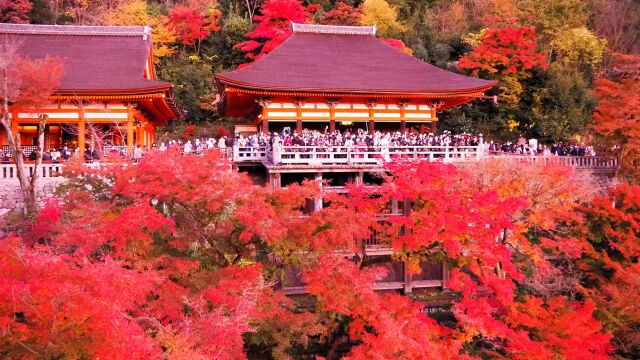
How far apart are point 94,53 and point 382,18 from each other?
76.5ft

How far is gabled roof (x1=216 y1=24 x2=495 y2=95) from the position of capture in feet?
55.5

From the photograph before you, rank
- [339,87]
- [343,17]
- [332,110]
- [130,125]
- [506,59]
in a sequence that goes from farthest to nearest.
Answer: [343,17]
[506,59]
[332,110]
[339,87]
[130,125]

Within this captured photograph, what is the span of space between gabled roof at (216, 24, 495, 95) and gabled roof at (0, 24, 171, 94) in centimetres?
325

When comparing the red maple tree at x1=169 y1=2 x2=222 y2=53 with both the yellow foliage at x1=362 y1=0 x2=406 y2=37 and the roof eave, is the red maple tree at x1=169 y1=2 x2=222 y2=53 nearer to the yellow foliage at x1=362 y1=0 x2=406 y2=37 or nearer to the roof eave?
the yellow foliage at x1=362 y1=0 x2=406 y2=37

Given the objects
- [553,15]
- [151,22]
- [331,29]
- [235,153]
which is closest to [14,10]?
[151,22]

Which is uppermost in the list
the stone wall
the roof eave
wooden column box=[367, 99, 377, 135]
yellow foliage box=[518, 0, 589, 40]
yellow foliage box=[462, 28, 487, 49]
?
yellow foliage box=[518, 0, 589, 40]

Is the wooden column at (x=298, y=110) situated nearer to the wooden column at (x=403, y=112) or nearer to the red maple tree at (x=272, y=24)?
the wooden column at (x=403, y=112)

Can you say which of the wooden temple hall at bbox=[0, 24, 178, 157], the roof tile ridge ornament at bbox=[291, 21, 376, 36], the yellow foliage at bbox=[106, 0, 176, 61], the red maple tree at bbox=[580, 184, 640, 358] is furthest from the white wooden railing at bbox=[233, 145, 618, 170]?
the yellow foliage at bbox=[106, 0, 176, 61]

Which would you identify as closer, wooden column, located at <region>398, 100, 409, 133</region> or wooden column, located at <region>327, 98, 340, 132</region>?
wooden column, located at <region>327, 98, 340, 132</region>

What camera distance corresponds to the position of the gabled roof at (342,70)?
55.5ft

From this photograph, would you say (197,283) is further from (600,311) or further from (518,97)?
(518,97)

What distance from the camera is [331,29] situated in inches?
865

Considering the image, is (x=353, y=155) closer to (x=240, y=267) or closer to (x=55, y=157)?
(x=240, y=267)

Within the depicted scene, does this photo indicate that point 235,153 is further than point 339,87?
No
